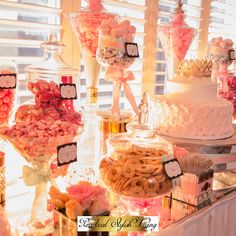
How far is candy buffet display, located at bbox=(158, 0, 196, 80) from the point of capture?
1823 millimetres

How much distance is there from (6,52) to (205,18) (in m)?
1.87

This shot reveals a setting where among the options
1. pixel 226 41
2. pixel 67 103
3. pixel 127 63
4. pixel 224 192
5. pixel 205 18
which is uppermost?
pixel 205 18

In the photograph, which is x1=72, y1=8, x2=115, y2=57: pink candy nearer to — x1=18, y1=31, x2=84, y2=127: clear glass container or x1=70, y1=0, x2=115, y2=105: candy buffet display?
x1=70, y1=0, x2=115, y2=105: candy buffet display

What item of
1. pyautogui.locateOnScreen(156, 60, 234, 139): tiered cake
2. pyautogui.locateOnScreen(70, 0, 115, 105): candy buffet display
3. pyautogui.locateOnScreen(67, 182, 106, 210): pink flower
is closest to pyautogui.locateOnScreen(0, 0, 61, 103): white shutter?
pyautogui.locateOnScreen(70, 0, 115, 105): candy buffet display

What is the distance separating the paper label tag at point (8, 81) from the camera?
1.09 metres

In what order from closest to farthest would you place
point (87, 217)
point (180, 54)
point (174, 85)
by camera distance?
1. point (87, 217)
2. point (174, 85)
3. point (180, 54)

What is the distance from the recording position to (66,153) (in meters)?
0.98

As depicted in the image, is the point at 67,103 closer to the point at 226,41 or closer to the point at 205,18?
the point at 226,41

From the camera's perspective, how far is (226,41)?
6.54 ft

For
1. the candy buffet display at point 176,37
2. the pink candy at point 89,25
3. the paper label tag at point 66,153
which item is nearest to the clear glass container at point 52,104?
the paper label tag at point 66,153

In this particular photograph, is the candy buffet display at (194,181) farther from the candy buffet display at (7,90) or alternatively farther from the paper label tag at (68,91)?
the candy buffet display at (7,90)

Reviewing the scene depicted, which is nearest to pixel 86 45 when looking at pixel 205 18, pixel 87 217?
pixel 87 217

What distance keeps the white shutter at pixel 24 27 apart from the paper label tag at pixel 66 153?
64 cm

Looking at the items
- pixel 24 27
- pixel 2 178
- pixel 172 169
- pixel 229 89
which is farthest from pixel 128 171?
pixel 229 89
